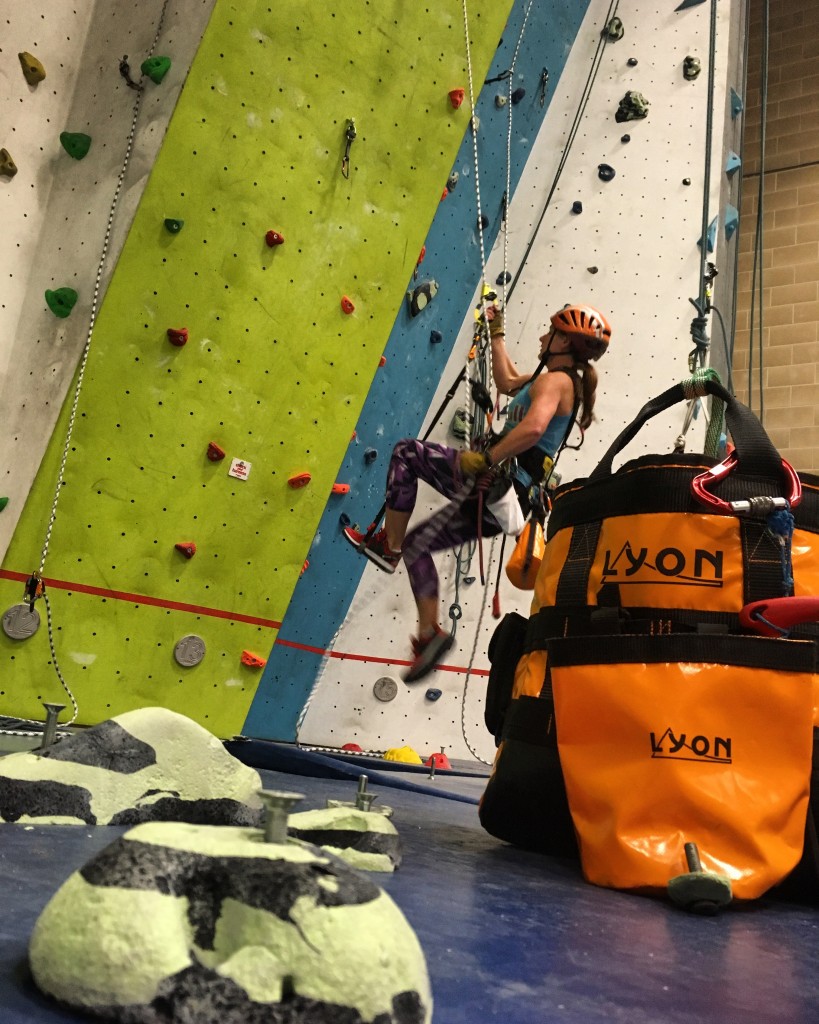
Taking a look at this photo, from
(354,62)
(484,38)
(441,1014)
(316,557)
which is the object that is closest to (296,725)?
(316,557)

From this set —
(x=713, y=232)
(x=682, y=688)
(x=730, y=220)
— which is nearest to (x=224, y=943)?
(x=682, y=688)

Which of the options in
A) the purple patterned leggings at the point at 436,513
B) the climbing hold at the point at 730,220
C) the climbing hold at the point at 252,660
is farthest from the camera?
the climbing hold at the point at 730,220

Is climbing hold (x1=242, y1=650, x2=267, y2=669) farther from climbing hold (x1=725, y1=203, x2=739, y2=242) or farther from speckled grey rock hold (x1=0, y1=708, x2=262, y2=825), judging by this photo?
climbing hold (x1=725, y1=203, x2=739, y2=242)

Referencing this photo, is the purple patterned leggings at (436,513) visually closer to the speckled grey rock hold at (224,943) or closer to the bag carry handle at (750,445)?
the bag carry handle at (750,445)

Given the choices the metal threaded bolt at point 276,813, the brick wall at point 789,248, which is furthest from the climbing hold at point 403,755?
the brick wall at point 789,248

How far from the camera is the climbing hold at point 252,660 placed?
10.8 feet

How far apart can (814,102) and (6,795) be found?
7801mm

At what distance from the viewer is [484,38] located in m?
3.31

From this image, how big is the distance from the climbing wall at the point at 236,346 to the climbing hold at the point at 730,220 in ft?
5.07

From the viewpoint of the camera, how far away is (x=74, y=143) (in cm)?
250

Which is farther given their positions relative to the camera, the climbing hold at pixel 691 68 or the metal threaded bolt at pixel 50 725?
the climbing hold at pixel 691 68

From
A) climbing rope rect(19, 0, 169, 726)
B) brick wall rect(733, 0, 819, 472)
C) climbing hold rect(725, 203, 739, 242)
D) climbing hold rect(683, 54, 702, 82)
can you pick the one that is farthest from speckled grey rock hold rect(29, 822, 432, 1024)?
brick wall rect(733, 0, 819, 472)

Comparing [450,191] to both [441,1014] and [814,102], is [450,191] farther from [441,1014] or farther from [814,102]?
[814,102]

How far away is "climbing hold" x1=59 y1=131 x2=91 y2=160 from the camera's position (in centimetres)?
249
